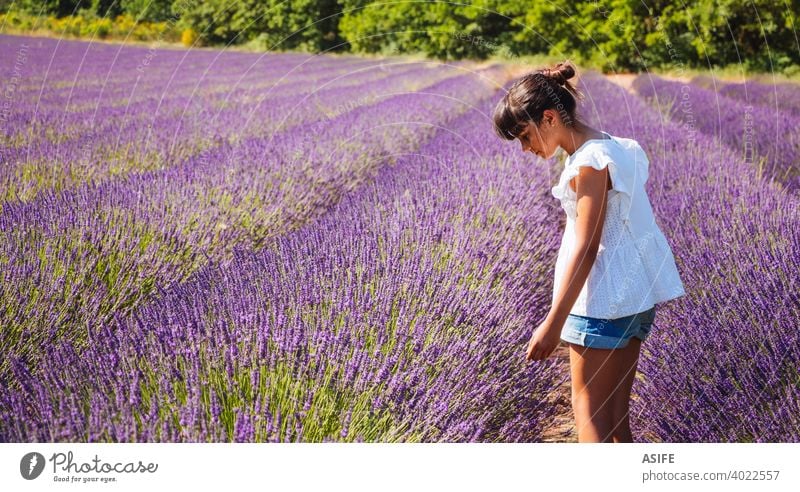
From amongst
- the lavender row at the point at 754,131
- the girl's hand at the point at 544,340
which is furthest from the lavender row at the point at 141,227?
the lavender row at the point at 754,131

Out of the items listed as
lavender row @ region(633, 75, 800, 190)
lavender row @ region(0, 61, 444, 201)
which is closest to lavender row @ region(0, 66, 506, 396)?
lavender row @ region(0, 61, 444, 201)

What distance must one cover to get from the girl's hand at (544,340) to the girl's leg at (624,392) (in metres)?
0.26

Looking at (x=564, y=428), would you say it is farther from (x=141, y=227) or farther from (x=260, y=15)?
(x=260, y=15)

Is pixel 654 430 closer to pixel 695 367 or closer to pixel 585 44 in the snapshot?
pixel 695 367

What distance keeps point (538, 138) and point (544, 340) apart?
0.48 m

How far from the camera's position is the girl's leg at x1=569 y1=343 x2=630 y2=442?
74.8 inches

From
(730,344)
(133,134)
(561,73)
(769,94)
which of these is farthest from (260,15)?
(730,344)

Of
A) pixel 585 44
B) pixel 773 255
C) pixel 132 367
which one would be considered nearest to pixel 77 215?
pixel 132 367

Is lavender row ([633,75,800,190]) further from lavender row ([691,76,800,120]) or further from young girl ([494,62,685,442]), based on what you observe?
young girl ([494,62,685,442])

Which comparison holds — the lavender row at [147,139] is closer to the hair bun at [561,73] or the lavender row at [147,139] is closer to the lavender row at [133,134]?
the lavender row at [133,134]

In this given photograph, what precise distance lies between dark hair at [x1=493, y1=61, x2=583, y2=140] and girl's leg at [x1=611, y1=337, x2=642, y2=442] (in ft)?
1.89

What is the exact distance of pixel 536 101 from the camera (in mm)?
1873

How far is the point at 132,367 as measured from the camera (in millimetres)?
1774

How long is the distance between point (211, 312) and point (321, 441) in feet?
1.78
